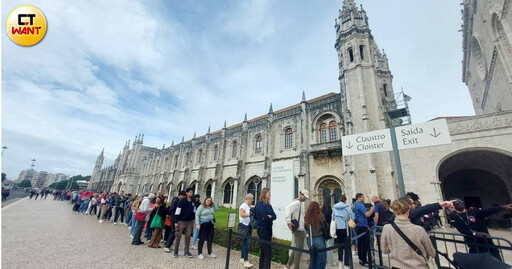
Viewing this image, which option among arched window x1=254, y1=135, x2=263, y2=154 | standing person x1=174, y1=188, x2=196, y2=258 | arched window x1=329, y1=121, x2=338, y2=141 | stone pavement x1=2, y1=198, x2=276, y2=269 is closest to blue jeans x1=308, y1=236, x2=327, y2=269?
stone pavement x1=2, y1=198, x2=276, y2=269

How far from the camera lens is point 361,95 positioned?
1648 centimetres

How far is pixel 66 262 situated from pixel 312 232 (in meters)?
6.27

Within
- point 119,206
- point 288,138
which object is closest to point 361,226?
point 119,206

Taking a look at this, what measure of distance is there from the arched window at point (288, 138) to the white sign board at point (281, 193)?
1237cm

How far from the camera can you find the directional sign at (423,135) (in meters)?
5.56

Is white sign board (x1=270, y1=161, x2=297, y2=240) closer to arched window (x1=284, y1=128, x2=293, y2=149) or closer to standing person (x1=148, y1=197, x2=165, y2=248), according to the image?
standing person (x1=148, y1=197, x2=165, y2=248)

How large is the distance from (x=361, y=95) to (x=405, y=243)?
51.7 feet

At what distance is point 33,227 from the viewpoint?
29.2 ft

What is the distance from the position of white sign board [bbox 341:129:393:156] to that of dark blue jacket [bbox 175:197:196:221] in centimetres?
568

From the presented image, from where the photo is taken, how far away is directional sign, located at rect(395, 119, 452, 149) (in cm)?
556

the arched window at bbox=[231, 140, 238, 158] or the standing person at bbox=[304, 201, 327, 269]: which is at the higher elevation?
the arched window at bbox=[231, 140, 238, 158]

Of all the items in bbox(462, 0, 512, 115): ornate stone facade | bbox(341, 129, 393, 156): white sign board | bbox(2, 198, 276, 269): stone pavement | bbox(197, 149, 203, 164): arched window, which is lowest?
bbox(2, 198, 276, 269): stone pavement

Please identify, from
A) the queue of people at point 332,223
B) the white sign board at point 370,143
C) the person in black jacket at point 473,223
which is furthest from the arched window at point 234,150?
the person in black jacket at point 473,223

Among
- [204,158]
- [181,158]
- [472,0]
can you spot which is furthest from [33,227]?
[472,0]
